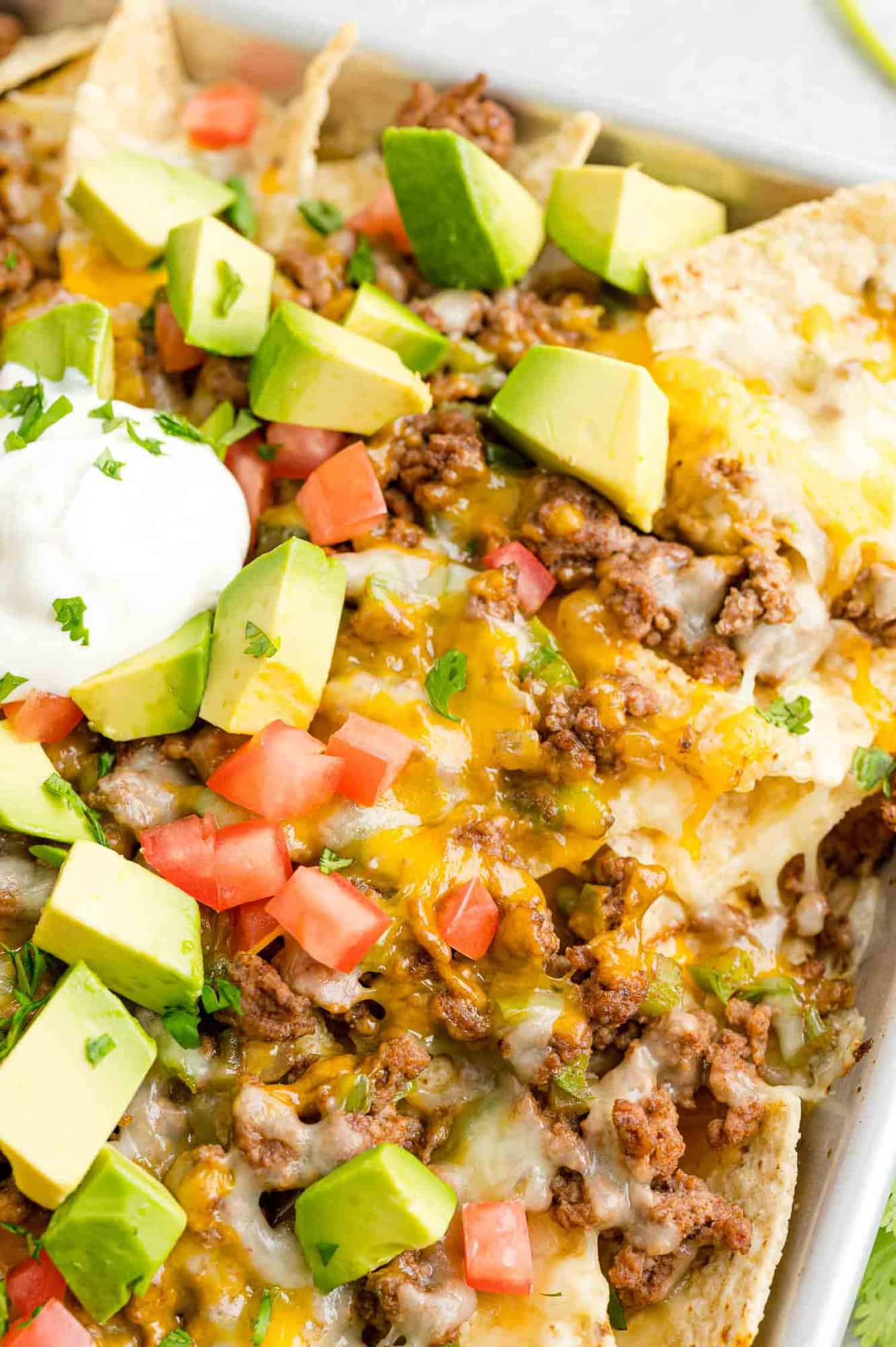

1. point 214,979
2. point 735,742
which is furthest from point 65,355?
point 735,742

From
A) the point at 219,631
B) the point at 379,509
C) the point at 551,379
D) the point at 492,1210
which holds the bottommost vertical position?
the point at 492,1210

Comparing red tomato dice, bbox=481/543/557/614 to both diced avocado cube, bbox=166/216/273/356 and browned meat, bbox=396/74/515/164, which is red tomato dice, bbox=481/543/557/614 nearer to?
diced avocado cube, bbox=166/216/273/356

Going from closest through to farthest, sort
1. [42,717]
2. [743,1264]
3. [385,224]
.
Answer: [743,1264], [42,717], [385,224]

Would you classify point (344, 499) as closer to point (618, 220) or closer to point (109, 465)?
point (109, 465)

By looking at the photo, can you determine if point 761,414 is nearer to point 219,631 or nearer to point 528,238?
point 528,238

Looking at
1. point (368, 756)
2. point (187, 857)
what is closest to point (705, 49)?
point (368, 756)
